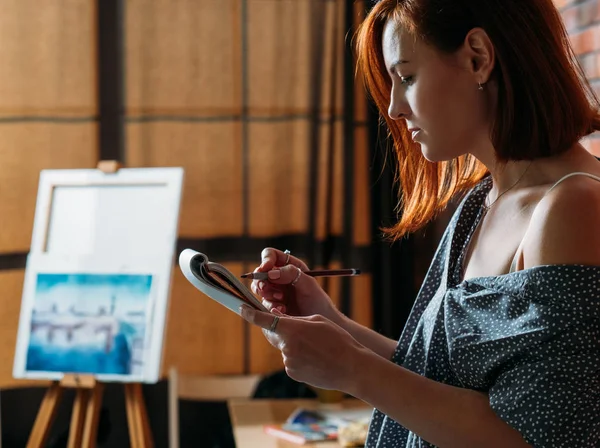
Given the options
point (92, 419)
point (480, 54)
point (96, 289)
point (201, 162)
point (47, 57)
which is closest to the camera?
point (480, 54)

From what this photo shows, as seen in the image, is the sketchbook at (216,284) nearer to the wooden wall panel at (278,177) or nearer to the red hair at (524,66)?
the red hair at (524,66)

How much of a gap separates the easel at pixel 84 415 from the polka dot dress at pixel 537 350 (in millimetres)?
1421

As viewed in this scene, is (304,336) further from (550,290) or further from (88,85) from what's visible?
(88,85)

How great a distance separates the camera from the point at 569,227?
0.94 metres

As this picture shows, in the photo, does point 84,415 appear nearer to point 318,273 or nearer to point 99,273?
point 99,273

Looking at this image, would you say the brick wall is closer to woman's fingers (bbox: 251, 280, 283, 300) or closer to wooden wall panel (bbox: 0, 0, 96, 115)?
woman's fingers (bbox: 251, 280, 283, 300)

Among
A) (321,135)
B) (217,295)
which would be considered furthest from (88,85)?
(217,295)

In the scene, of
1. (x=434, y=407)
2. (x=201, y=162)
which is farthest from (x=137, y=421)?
(x=434, y=407)

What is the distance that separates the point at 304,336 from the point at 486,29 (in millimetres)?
457

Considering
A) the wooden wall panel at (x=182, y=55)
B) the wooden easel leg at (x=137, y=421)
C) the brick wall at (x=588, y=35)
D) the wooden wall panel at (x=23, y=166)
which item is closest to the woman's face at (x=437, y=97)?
the brick wall at (x=588, y=35)

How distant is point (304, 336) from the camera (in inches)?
40.8

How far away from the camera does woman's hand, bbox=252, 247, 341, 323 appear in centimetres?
133

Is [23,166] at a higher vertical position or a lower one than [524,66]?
lower

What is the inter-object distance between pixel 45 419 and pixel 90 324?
283 mm
